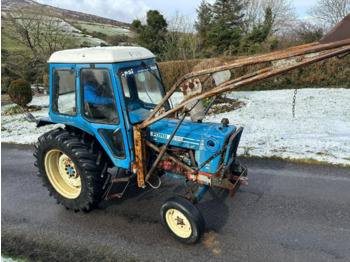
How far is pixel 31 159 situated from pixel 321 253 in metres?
6.64

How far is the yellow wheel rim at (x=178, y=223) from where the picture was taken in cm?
327

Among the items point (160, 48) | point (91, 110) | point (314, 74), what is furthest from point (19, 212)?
point (160, 48)

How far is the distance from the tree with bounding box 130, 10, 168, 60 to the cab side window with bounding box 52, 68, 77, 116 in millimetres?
17121

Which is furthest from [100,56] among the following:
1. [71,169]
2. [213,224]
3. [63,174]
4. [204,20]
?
[204,20]

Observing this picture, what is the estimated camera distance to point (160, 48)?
67.3ft

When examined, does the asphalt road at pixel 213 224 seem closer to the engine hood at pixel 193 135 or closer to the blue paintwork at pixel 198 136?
the blue paintwork at pixel 198 136

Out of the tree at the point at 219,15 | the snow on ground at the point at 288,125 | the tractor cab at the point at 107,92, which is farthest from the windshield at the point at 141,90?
the tree at the point at 219,15

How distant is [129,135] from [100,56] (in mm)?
1124

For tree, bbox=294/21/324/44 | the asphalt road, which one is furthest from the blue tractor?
tree, bbox=294/21/324/44

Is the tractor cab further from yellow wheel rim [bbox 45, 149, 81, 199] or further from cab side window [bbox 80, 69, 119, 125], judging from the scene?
yellow wheel rim [bbox 45, 149, 81, 199]

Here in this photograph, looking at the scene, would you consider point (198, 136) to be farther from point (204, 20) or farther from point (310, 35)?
point (204, 20)

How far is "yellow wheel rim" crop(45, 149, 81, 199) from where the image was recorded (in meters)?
4.19

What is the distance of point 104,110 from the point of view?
364cm

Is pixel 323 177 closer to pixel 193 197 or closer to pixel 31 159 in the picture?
pixel 193 197
